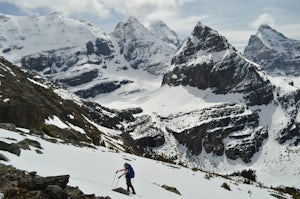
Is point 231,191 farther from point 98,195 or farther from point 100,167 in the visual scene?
point 98,195

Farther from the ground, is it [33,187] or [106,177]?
[33,187]

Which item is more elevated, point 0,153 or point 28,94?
point 28,94

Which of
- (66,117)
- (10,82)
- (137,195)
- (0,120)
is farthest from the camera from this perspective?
(66,117)

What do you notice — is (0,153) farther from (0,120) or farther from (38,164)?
(0,120)

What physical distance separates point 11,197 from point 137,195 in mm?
8999

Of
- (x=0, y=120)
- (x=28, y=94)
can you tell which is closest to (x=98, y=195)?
(x=0, y=120)

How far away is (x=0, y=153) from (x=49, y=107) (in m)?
99.1

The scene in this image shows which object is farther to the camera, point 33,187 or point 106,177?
point 106,177

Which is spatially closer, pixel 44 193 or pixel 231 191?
pixel 44 193

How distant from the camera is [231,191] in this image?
37.4 metres

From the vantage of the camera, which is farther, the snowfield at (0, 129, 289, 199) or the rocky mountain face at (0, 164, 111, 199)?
the snowfield at (0, 129, 289, 199)

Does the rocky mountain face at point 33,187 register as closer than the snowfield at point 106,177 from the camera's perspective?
Yes

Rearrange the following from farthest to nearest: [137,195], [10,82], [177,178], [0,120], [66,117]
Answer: [66,117], [10,82], [0,120], [177,178], [137,195]

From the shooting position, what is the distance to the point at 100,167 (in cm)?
3144
